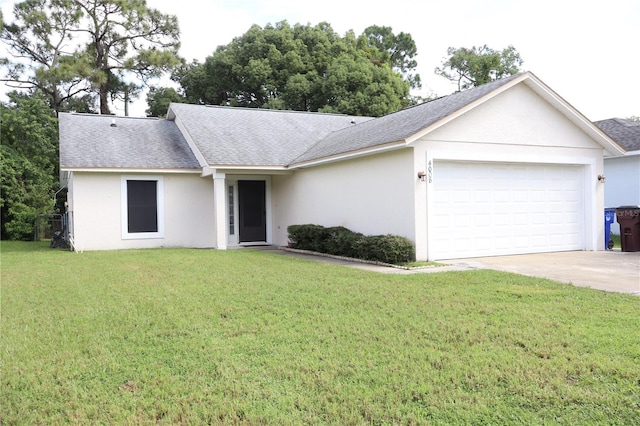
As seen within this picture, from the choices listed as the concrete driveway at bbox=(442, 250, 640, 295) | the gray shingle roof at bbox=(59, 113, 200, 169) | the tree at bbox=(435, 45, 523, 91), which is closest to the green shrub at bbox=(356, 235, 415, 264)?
the concrete driveway at bbox=(442, 250, 640, 295)

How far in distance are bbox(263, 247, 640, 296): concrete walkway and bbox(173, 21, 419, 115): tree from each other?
19.3 metres

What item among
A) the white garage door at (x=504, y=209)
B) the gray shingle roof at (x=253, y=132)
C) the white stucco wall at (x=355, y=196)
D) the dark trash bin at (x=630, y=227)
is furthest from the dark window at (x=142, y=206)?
the dark trash bin at (x=630, y=227)

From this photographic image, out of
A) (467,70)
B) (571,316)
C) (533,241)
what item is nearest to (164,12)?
(467,70)

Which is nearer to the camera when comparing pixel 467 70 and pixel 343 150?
pixel 343 150

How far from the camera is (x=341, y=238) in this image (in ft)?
42.4

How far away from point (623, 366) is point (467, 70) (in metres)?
41.4

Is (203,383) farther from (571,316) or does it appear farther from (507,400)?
(571,316)

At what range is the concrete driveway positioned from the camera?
327 inches

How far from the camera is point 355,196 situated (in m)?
13.9

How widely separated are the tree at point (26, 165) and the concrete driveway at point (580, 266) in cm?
1926

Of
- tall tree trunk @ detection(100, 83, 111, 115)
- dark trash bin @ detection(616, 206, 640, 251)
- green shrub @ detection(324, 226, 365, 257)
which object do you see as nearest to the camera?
green shrub @ detection(324, 226, 365, 257)

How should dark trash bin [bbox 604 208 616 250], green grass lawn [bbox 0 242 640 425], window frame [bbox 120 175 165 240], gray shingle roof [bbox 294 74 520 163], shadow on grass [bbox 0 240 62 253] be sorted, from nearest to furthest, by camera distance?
1. green grass lawn [bbox 0 242 640 425]
2. gray shingle roof [bbox 294 74 520 163]
3. dark trash bin [bbox 604 208 616 250]
4. window frame [bbox 120 175 165 240]
5. shadow on grass [bbox 0 240 62 253]

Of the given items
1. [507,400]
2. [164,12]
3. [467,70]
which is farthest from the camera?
[467,70]

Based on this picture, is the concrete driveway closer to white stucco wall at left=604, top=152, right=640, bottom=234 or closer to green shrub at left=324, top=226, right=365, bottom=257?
green shrub at left=324, top=226, right=365, bottom=257
